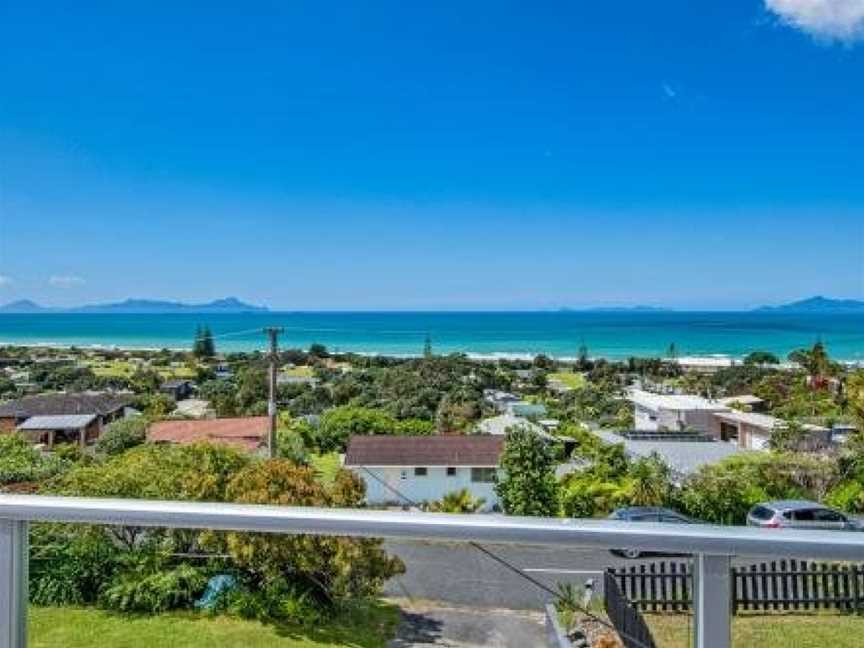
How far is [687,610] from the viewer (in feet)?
3.60

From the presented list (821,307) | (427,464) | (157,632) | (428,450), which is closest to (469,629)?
(157,632)

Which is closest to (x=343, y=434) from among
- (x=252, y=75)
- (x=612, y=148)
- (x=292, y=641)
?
(x=252, y=75)

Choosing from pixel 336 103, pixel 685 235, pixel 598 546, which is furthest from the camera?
pixel 685 235

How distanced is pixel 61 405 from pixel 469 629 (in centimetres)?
648

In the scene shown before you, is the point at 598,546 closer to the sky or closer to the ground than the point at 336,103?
closer to the ground

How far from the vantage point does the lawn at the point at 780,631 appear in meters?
1.08

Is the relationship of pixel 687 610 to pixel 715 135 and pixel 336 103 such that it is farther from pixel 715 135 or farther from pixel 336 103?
pixel 715 135

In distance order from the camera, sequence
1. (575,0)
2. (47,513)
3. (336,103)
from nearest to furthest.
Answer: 1. (47,513)
2. (575,0)
3. (336,103)

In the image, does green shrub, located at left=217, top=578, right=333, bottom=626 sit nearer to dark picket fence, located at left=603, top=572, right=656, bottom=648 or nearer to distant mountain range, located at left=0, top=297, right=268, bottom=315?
dark picket fence, located at left=603, top=572, right=656, bottom=648

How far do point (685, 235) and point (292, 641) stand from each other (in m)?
11.4

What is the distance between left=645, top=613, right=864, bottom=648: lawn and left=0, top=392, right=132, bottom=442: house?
6181 millimetres

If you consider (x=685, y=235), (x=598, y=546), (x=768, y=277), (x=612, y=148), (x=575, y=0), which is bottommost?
(x=598, y=546)

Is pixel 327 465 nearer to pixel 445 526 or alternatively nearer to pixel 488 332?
pixel 445 526

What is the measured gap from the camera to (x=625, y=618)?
1167mm
